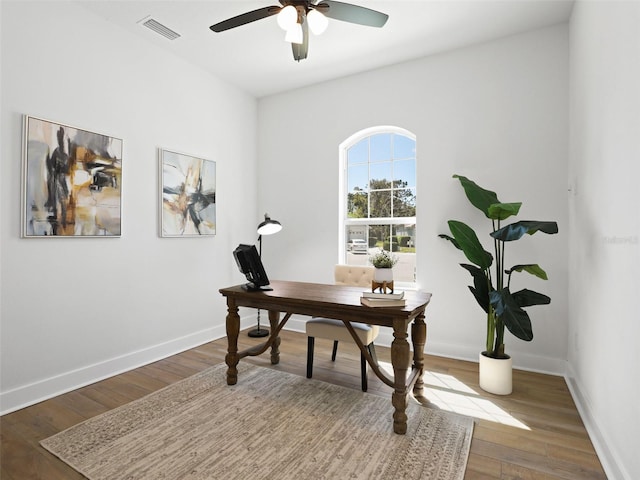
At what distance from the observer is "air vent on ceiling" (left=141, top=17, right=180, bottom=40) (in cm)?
293

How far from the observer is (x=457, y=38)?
3.20m

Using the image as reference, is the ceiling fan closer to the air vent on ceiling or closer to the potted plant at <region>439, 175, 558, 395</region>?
the air vent on ceiling

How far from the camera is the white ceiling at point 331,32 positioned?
2738mm

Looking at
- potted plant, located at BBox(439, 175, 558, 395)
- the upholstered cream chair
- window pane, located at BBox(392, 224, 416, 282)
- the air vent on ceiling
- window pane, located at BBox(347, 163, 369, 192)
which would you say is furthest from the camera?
window pane, located at BBox(347, 163, 369, 192)

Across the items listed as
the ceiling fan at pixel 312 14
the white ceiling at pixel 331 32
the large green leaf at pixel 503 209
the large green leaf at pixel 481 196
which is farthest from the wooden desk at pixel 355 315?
the white ceiling at pixel 331 32

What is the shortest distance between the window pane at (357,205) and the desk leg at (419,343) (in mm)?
1844

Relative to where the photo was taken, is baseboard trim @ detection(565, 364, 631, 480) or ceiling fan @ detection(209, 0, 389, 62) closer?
baseboard trim @ detection(565, 364, 631, 480)

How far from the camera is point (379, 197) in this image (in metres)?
3.99

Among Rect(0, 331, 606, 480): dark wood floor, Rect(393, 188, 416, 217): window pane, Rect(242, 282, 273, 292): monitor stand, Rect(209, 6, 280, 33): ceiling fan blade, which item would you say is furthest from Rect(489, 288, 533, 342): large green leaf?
Rect(209, 6, 280, 33): ceiling fan blade

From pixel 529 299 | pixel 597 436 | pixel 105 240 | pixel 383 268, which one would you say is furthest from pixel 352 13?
pixel 597 436

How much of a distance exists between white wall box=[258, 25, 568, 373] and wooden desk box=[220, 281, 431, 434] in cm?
108

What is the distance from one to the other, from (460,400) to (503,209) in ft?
4.73

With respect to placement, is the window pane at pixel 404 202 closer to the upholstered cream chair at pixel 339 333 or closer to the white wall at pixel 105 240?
the upholstered cream chair at pixel 339 333

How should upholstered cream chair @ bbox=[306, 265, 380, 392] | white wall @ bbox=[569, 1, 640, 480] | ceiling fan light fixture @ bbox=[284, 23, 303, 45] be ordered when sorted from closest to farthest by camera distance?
white wall @ bbox=[569, 1, 640, 480]
ceiling fan light fixture @ bbox=[284, 23, 303, 45]
upholstered cream chair @ bbox=[306, 265, 380, 392]
